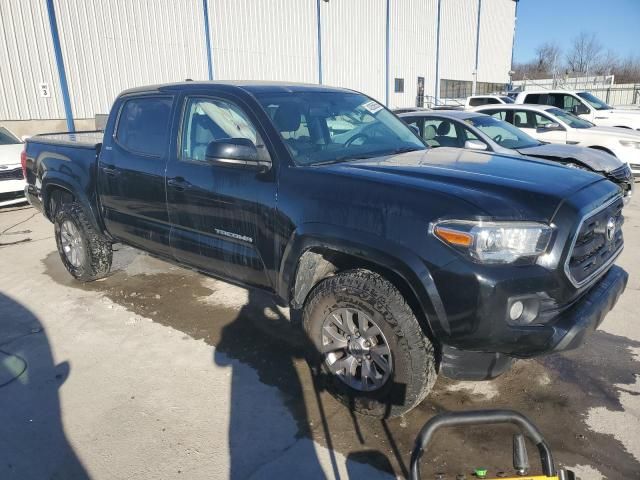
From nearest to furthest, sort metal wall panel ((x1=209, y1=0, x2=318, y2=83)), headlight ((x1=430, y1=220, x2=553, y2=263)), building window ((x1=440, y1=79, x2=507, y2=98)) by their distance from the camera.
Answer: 1. headlight ((x1=430, y1=220, x2=553, y2=263))
2. metal wall panel ((x1=209, y1=0, x2=318, y2=83))
3. building window ((x1=440, y1=79, x2=507, y2=98))

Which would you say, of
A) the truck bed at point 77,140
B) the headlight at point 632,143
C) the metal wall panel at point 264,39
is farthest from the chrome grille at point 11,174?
the metal wall panel at point 264,39

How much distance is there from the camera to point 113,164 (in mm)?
4375

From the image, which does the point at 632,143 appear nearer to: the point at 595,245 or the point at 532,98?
the point at 532,98

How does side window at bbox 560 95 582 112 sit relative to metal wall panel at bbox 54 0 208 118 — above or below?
below

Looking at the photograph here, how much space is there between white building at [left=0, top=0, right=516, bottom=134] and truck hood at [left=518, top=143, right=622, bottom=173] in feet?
44.3

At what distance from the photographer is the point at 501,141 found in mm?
7582

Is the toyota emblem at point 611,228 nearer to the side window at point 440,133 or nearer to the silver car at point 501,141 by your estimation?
the silver car at point 501,141

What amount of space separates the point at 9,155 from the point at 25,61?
7.20m

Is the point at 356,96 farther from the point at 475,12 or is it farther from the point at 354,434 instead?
the point at 475,12

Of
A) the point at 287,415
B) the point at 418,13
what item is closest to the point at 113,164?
the point at 287,415

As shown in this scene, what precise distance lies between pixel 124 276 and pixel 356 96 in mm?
3215

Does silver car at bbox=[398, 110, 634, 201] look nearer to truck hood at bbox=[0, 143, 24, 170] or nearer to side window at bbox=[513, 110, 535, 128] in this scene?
side window at bbox=[513, 110, 535, 128]

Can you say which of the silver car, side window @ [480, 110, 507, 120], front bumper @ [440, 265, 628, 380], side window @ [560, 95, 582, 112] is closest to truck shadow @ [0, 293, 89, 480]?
front bumper @ [440, 265, 628, 380]

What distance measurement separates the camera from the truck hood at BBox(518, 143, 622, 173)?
7230 mm
